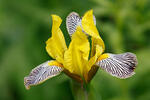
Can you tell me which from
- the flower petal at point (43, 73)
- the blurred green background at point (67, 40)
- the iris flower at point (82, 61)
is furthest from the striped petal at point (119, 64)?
the blurred green background at point (67, 40)

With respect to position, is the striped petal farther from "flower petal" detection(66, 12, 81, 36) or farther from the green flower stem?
"flower petal" detection(66, 12, 81, 36)

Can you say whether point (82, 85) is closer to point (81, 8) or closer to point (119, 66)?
point (119, 66)

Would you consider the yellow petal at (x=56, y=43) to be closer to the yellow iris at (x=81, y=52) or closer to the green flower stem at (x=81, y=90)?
the yellow iris at (x=81, y=52)

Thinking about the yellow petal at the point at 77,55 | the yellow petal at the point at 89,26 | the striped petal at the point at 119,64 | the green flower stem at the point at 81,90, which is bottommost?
the green flower stem at the point at 81,90

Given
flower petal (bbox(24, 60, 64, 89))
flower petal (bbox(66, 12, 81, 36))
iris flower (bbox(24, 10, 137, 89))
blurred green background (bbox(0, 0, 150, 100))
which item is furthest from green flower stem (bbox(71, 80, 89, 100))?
blurred green background (bbox(0, 0, 150, 100))

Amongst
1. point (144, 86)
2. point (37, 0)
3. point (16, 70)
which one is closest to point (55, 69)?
point (144, 86)
